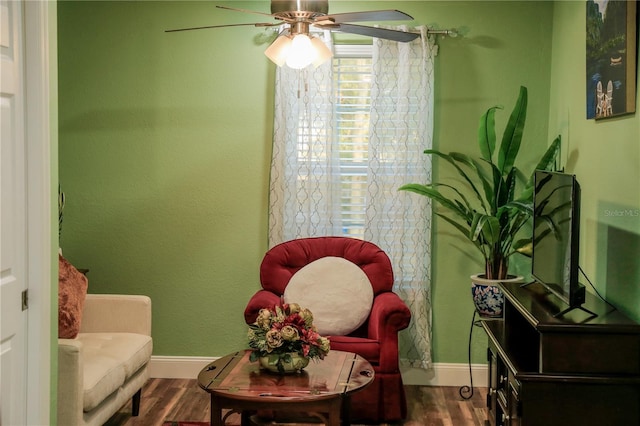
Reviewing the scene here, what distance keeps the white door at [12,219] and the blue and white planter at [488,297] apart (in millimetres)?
2718

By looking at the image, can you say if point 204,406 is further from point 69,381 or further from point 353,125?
→ point 353,125

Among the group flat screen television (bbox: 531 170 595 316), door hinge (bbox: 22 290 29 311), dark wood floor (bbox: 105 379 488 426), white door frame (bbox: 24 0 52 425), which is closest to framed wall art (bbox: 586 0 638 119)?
flat screen television (bbox: 531 170 595 316)

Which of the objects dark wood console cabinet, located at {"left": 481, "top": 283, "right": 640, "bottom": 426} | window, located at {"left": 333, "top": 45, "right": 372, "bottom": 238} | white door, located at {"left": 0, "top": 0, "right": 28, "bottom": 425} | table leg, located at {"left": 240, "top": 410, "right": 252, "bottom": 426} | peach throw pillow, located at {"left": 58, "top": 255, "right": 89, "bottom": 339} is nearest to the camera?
white door, located at {"left": 0, "top": 0, "right": 28, "bottom": 425}

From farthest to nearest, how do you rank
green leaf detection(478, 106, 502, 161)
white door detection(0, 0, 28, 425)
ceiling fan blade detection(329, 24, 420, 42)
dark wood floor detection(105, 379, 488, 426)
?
green leaf detection(478, 106, 502, 161), dark wood floor detection(105, 379, 488, 426), ceiling fan blade detection(329, 24, 420, 42), white door detection(0, 0, 28, 425)

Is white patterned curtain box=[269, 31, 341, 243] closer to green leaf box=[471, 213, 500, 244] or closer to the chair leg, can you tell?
green leaf box=[471, 213, 500, 244]

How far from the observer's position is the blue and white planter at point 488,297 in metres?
4.83

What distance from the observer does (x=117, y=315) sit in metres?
4.76

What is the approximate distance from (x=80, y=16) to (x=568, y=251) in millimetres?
3618

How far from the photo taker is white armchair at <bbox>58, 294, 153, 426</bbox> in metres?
3.72

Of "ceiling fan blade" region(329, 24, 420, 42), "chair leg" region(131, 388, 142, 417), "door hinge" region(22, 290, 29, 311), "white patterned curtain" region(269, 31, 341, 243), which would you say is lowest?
"chair leg" region(131, 388, 142, 417)

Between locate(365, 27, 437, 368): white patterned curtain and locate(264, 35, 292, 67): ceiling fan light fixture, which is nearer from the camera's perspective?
locate(264, 35, 292, 67): ceiling fan light fixture

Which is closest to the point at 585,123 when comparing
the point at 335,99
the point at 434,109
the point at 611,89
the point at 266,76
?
the point at 611,89

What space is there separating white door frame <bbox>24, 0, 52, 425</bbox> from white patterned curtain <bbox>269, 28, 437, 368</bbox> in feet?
7.43

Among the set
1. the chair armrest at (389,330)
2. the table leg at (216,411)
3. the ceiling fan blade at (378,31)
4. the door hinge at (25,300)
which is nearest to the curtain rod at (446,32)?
the ceiling fan blade at (378,31)
